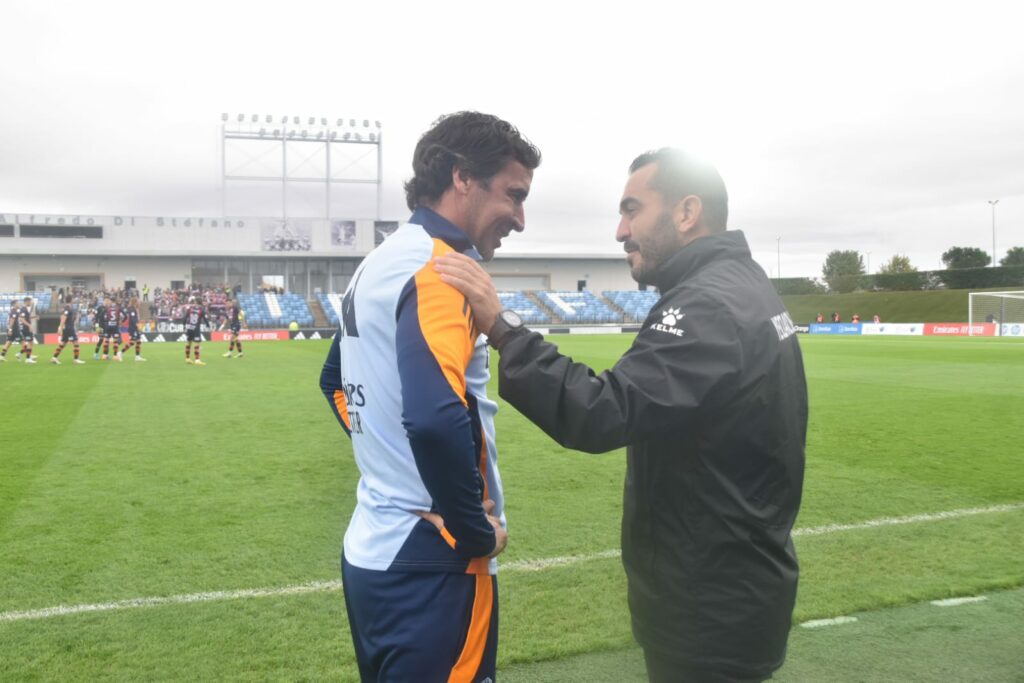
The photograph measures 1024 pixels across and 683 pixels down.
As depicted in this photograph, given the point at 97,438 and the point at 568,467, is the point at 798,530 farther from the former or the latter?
the point at 97,438

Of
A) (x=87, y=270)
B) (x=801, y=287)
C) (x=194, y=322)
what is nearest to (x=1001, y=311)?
(x=801, y=287)

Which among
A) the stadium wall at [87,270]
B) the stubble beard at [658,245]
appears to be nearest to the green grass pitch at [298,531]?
the stubble beard at [658,245]

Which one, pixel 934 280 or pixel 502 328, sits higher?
pixel 934 280

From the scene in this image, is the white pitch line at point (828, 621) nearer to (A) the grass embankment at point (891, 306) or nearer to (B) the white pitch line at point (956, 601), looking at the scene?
(B) the white pitch line at point (956, 601)

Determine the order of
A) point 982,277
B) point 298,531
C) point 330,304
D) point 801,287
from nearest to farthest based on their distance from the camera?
point 298,531 → point 330,304 → point 982,277 → point 801,287

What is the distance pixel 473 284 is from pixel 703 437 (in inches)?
29.2

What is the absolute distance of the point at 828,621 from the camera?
465cm

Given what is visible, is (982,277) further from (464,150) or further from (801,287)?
(464,150)

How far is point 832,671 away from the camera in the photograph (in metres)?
4.02

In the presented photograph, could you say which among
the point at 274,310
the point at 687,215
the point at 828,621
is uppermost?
the point at 274,310

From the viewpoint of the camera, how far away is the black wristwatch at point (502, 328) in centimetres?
212

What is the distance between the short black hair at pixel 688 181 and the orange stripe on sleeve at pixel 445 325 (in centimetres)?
73

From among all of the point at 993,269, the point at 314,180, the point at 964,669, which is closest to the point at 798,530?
the point at 964,669

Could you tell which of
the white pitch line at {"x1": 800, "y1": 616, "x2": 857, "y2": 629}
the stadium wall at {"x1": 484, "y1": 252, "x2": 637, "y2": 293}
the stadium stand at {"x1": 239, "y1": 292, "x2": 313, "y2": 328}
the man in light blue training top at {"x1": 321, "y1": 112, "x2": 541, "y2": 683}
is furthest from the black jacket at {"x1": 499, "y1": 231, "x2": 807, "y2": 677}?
the stadium wall at {"x1": 484, "y1": 252, "x2": 637, "y2": 293}
